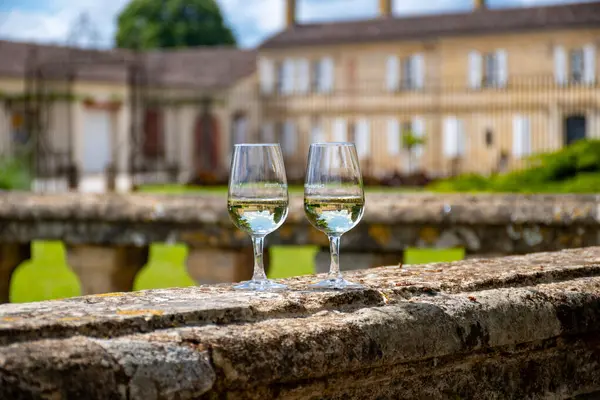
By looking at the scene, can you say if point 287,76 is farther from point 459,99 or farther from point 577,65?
point 577,65

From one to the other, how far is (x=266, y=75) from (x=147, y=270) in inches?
1138

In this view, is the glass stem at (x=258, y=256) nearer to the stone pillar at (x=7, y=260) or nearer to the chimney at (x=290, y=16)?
the stone pillar at (x=7, y=260)

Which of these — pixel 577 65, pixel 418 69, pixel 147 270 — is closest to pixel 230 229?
pixel 147 270

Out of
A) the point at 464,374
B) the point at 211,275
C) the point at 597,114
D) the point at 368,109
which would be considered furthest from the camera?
the point at 368,109

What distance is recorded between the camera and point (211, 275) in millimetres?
5102

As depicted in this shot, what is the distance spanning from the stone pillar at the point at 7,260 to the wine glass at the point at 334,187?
3.26 m

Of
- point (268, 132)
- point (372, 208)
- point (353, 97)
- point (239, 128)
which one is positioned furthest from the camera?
point (239, 128)

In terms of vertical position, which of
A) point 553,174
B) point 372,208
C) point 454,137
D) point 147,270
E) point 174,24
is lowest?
point 147,270

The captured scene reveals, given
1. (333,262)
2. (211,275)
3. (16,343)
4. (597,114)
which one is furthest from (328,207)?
(597,114)

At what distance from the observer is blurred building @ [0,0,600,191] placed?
109 ft

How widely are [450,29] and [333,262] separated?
34746 millimetres

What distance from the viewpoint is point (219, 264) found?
16.6ft

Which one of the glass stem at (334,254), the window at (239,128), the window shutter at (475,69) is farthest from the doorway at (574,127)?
the glass stem at (334,254)

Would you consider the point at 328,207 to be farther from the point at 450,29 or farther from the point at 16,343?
→ the point at 450,29
